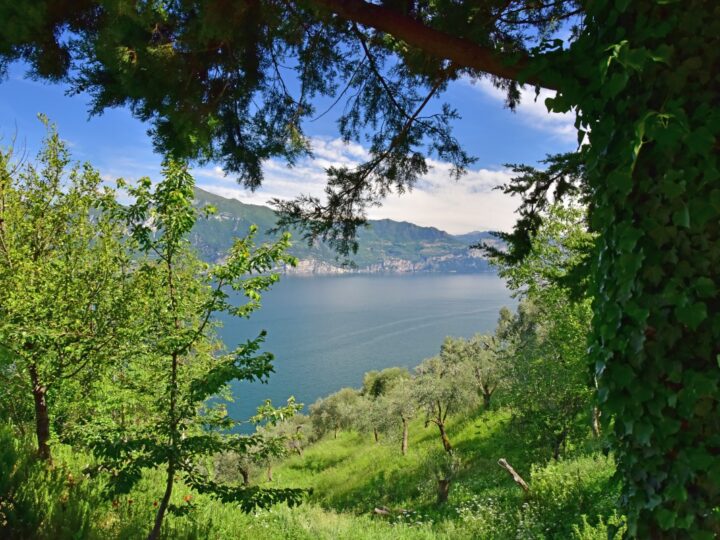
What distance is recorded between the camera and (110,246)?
25.4ft

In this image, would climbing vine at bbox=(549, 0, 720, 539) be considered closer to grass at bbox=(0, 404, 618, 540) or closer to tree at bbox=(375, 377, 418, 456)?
grass at bbox=(0, 404, 618, 540)

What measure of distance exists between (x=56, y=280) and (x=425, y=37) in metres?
6.95

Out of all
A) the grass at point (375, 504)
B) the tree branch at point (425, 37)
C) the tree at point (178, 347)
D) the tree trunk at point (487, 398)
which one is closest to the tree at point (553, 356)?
the grass at point (375, 504)

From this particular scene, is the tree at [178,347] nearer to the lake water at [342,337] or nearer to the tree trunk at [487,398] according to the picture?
the tree trunk at [487,398]

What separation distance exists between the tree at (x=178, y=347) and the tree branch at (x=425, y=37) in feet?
8.39

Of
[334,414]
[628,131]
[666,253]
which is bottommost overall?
[334,414]

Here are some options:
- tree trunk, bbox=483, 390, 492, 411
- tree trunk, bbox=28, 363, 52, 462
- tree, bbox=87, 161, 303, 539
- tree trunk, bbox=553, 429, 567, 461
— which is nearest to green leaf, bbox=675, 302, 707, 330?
tree, bbox=87, 161, 303, 539

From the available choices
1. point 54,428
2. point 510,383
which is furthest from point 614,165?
point 510,383

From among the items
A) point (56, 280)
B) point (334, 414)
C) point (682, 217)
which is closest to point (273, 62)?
point (682, 217)

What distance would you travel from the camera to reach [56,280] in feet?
22.5

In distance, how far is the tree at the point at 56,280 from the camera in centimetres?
638

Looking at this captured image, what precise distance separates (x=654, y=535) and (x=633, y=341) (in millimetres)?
1041

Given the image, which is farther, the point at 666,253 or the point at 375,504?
the point at 375,504

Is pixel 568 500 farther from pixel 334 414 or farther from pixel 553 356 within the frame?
pixel 334 414
